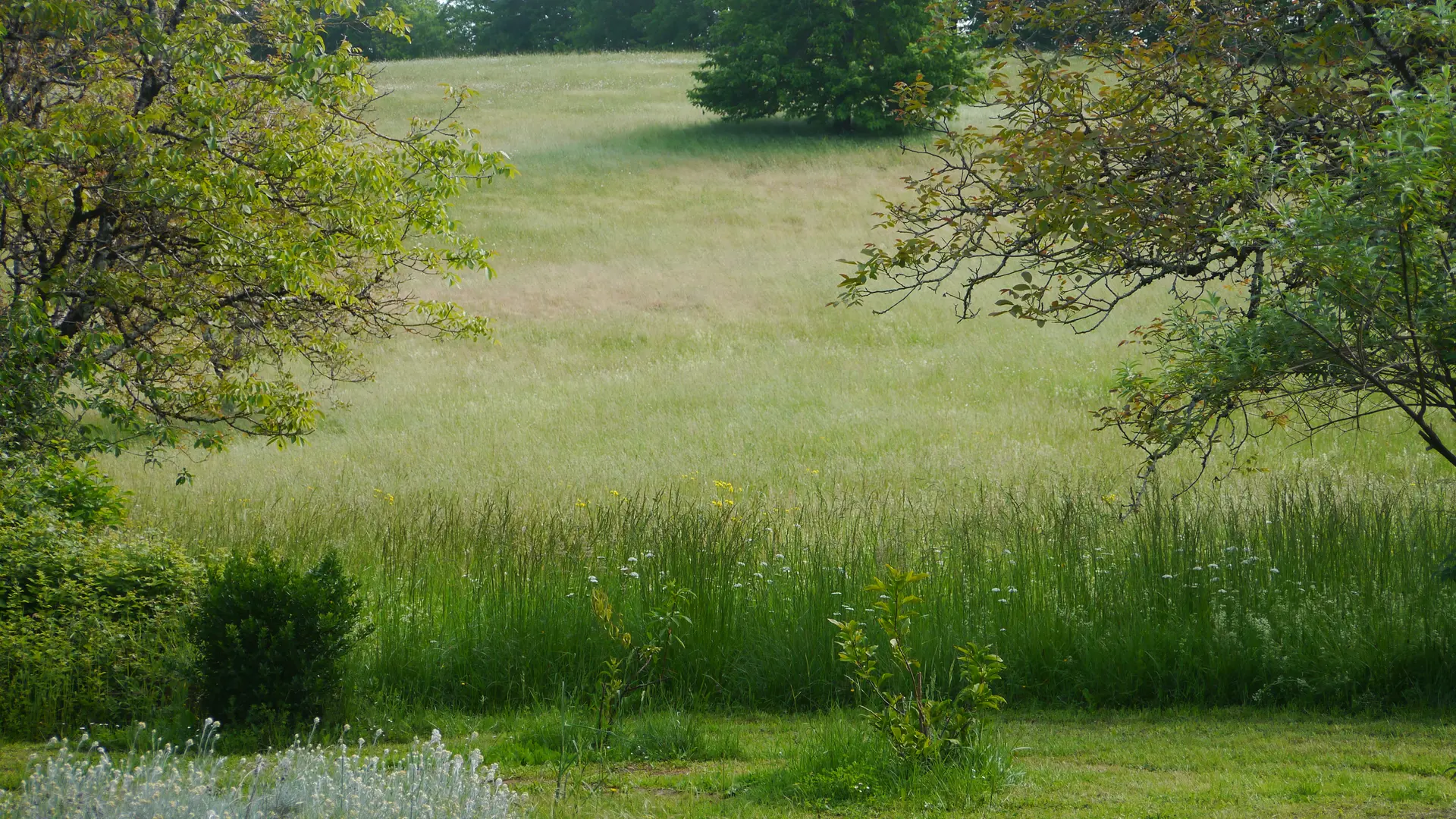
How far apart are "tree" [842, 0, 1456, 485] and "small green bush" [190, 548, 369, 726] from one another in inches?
157

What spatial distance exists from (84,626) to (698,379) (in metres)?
14.6

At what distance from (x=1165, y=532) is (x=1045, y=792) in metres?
3.67

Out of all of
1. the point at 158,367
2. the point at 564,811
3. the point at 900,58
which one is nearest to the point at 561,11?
the point at 900,58

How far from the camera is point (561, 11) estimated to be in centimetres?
8488

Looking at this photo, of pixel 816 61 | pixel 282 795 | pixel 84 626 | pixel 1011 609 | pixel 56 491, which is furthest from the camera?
pixel 816 61

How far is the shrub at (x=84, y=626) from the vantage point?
20.7 ft

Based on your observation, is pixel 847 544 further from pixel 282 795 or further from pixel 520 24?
pixel 520 24

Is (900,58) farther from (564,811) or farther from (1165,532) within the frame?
(564,811)

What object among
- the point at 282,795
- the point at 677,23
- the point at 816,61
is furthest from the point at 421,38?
the point at 282,795

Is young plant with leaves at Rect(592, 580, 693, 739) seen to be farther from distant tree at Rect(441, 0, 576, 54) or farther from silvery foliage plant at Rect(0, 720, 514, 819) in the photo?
distant tree at Rect(441, 0, 576, 54)

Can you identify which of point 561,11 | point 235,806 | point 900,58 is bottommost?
point 235,806

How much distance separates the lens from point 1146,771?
5.32m

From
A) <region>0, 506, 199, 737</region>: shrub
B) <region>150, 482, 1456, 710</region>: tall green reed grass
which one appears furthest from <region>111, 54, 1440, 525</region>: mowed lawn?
<region>0, 506, 199, 737</region>: shrub

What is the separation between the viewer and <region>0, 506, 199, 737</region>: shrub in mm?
6324
